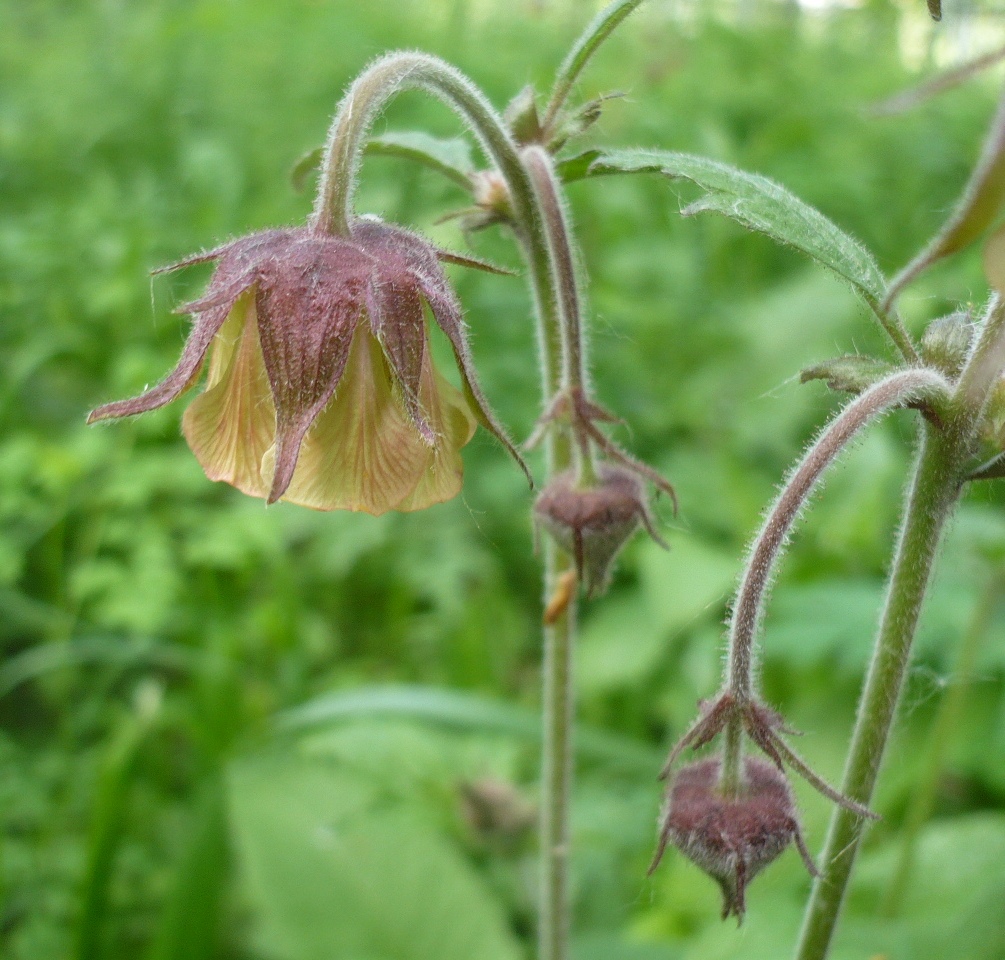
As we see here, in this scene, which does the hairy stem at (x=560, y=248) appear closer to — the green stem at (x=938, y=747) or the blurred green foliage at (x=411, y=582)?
the blurred green foliage at (x=411, y=582)

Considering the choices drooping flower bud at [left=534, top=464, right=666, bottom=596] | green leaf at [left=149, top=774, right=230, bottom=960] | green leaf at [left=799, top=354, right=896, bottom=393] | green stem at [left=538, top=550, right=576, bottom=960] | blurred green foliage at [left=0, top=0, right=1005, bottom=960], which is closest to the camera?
green leaf at [left=799, top=354, right=896, bottom=393]

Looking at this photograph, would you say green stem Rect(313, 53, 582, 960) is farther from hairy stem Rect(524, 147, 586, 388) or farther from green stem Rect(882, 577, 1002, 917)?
green stem Rect(882, 577, 1002, 917)

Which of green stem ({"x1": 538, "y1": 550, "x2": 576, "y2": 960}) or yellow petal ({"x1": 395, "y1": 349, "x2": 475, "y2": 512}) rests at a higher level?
yellow petal ({"x1": 395, "y1": 349, "x2": 475, "y2": 512})

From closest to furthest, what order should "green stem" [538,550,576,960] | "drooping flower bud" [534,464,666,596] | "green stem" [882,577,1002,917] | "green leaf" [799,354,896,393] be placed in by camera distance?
"green leaf" [799,354,896,393] < "drooping flower bud" [534,464,666,596] < "green stem" [538,550,576,960] < "green stem" [882,577,1002,917]

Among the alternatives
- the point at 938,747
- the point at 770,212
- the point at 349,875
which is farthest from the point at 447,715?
the point at 770,212

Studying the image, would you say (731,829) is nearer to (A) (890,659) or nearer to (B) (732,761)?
(B) (732,761)

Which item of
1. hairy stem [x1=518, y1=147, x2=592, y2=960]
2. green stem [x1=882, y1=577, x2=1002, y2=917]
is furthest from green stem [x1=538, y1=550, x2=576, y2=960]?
green stem [x1=882, y1=577, x2=1002, y2=917]

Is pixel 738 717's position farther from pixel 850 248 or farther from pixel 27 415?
pixel 27 415

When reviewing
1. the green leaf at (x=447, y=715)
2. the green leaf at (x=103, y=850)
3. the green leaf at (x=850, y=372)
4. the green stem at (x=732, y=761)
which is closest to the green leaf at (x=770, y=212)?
the green leaf at (x=850, y=372)
